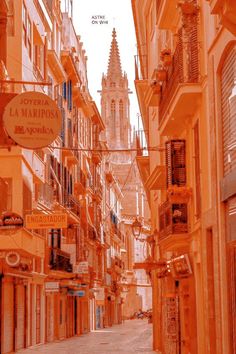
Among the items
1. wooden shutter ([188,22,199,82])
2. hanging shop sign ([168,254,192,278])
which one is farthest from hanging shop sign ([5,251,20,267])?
wooden shutter ([188,22,199,82])

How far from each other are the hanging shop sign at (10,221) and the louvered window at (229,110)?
33.6ft

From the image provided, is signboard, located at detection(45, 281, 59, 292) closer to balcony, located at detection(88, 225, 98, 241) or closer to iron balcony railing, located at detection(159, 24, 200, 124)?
iron balcony railing, located at detection(159, 24, 200, 124)

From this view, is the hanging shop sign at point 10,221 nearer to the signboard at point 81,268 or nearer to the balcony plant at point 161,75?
the balcony plant at point 161,75

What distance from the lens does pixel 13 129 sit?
14.7 m

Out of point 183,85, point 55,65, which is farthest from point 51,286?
point 183,85

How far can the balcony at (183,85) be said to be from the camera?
55.6ft

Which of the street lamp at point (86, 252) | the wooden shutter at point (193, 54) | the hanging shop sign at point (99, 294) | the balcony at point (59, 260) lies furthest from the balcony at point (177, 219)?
the hanging shop sign at point (99, 294)

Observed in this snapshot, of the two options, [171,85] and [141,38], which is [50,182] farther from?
[171,85]

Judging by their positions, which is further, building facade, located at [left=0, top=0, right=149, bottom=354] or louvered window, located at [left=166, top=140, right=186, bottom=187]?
building facade, located at [left=0, top=0, right=149, bottom=354]

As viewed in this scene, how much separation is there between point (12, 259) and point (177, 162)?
372 inches

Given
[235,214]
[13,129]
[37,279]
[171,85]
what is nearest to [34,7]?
[37,279]

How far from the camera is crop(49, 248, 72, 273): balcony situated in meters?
39.2

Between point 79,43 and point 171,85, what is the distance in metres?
41.8

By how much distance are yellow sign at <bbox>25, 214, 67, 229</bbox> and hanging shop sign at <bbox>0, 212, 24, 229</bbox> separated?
76 cm
